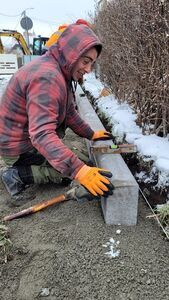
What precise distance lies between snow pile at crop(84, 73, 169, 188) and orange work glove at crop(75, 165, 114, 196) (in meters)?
0.82

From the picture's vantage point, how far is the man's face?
255cm

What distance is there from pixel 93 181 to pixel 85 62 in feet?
3.10

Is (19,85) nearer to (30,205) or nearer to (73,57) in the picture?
(73,57)

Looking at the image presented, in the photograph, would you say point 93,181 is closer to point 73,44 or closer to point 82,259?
point 82,259

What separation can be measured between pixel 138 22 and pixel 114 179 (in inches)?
73.7

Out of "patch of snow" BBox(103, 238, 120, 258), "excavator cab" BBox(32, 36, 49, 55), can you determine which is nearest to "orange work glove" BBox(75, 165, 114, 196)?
"patch of snow" BBox(103, 238, 120, 258)

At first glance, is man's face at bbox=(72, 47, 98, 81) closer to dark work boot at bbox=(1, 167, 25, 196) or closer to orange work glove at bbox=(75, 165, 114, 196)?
orange work glove at bbox=(75, 165, 114, 196)

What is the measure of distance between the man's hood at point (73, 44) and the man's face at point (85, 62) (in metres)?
0.05

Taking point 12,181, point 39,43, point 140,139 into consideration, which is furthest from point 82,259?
point 39,43

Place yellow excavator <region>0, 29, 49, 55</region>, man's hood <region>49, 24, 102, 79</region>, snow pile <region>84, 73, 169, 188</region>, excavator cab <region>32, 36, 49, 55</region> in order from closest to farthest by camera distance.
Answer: man's hood <region>49, 24, 102, 79</region> < snow pile <region>84, 73, 169, 188</region> < yellow excavator <region>0, 29, 49, 55</region> < excavator cab <region>32, 36, 49, 55</region>

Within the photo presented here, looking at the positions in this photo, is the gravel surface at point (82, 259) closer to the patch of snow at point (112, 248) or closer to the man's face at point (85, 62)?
the patch of snow at point (112, 248)

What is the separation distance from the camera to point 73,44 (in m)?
2.49

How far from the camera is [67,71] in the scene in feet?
8.64

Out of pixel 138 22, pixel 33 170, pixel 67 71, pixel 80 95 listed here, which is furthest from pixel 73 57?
pixel 80 95
